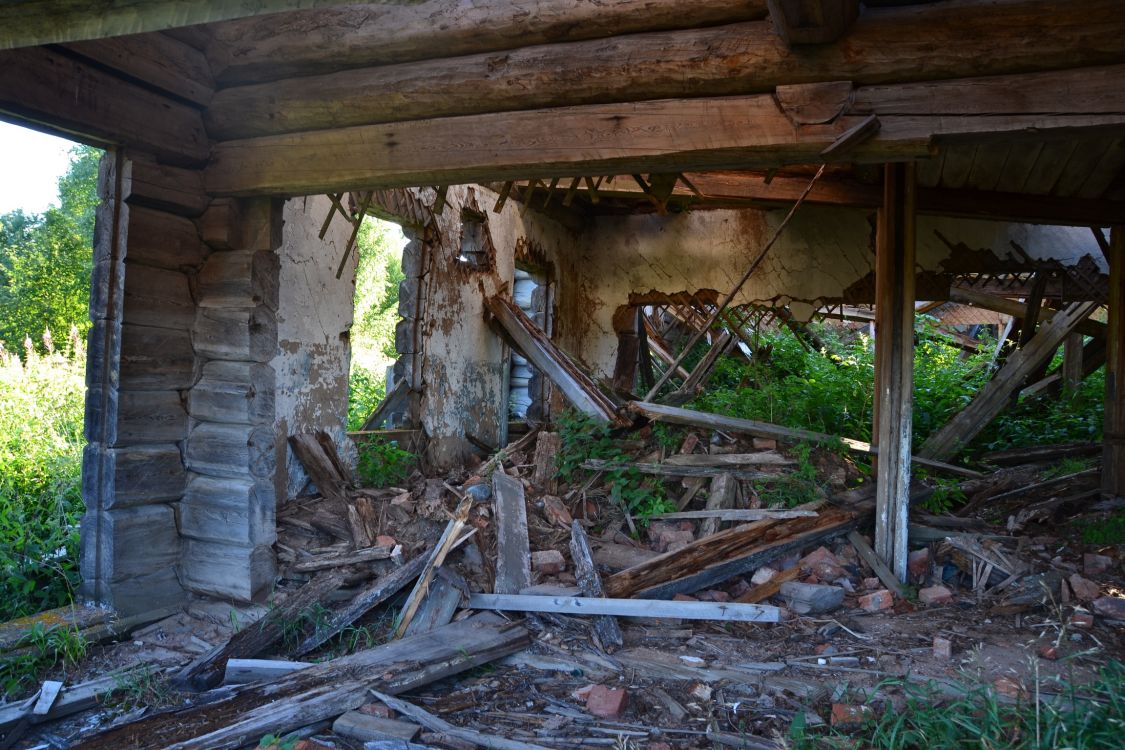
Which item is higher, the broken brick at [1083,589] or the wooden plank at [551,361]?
the wooden plank at [551,361]

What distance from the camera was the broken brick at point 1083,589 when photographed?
4961 millimetres

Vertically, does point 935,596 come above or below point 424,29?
below

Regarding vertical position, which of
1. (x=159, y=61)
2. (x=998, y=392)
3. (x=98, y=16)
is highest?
(x=159, y=61)

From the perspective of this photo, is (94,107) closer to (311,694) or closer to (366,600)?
(366,600)

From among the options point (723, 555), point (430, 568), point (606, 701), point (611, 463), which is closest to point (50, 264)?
point (611, 463)

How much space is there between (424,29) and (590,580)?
3.43 meters

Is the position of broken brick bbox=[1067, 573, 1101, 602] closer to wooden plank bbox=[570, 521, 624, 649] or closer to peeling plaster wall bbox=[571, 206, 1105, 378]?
wooden plank bbox=[570, 521, 624, 649]

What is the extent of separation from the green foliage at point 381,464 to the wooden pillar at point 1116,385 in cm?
619

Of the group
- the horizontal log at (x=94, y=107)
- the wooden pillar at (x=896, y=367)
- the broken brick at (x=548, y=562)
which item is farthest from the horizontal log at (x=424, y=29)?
the broken brick at (x=548, y=562)

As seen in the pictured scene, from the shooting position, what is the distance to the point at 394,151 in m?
4.30

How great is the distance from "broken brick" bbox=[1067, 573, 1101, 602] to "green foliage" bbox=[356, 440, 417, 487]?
16.8 ft

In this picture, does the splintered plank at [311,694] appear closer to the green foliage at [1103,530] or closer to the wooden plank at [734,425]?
the wooden plank at [734,425]

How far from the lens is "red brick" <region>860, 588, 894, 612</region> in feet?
16.6

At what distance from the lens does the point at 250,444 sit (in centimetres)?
476
